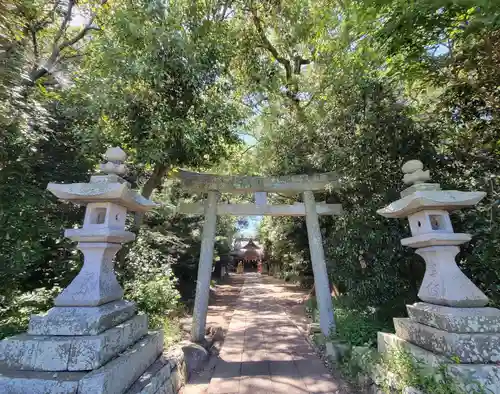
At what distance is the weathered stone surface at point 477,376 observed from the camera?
6.60 ft

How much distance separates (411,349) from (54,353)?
3.19m

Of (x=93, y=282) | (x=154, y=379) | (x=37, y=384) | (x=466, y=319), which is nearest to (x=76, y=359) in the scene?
(x=37, y=384)

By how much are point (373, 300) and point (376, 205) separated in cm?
162

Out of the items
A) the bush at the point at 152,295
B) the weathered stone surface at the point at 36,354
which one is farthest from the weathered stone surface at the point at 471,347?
the bush at the point at 152,295

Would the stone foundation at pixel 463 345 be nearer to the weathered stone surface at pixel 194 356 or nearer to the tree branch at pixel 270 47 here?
the weathered stone surface at pixel 194 356

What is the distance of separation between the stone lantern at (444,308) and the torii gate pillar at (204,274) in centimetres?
333

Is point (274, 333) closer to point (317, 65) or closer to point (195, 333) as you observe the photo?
point (195, 333)

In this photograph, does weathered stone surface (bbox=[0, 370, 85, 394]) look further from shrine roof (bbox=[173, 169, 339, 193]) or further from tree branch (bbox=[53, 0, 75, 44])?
tree branch (bbox=[53, 0, 75, 44])

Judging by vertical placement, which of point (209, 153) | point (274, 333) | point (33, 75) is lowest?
point (274, 333)

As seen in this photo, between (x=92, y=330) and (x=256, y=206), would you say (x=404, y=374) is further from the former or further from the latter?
(x=256, y=206)

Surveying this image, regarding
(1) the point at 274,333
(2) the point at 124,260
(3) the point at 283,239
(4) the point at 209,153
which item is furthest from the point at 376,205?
(3) the point at 283,239

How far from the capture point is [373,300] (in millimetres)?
4539

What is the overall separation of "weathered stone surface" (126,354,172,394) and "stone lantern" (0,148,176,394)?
1.1 inches

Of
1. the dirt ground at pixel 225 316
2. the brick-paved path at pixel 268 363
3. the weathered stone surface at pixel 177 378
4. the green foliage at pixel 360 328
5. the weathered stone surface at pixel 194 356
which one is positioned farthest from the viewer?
the weathered stone surface at pixel 194 356
